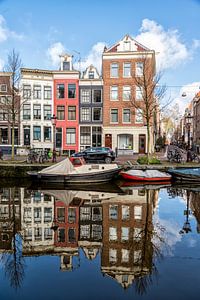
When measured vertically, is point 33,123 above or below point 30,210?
above

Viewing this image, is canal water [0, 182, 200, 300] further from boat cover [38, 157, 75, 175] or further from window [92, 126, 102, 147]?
window [92, 126, 102, 147]

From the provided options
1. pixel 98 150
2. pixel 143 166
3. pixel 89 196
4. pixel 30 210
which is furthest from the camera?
pixel 98 150

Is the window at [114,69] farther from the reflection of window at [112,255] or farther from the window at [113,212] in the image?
the reflection of window at [112,255]

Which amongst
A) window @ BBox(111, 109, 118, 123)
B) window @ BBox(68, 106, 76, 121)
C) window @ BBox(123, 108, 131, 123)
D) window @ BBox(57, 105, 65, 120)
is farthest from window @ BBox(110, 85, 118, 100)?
window @ BBox(57, 105, 65, 120)

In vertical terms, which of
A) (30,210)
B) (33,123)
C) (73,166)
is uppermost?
(33,123)

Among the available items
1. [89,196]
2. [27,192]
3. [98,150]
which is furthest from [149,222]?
[98,150]

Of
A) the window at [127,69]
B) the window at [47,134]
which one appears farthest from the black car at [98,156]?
the window at [127,69]

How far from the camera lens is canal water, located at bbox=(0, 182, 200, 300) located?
5688mm

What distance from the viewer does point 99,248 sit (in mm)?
7758

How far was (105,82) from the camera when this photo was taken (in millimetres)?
35969

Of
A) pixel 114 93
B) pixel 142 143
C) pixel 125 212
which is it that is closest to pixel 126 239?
pixel 125 212

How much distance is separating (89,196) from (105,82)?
2409 cm

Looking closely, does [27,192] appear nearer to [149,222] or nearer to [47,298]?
[149,222]

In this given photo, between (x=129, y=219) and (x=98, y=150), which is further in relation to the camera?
(x=98, y=150)
